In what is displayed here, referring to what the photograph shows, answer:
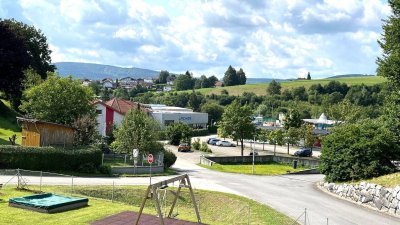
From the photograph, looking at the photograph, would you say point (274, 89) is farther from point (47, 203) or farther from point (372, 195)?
point (47, 203)

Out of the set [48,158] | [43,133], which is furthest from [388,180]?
[43,133]

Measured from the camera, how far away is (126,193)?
97.8ft

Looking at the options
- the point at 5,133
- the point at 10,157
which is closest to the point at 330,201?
the point at 10,157

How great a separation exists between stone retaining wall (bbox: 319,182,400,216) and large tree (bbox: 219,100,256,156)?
34366 millimetres

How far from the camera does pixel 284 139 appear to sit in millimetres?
74688

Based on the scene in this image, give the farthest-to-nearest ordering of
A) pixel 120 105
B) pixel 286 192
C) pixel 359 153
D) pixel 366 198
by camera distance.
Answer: pixel 120 105 < pixel 286 192 < pixel 359 153 < pixel 366 198

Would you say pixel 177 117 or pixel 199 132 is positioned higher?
pixel 177 117

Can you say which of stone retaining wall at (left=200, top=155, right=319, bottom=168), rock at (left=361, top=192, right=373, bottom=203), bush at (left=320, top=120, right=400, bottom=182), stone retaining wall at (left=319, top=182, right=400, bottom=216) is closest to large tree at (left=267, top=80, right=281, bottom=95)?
stone retaining wall at (left=200, top=155, right=319, bottom=168)

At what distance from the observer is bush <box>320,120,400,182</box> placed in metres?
32.1

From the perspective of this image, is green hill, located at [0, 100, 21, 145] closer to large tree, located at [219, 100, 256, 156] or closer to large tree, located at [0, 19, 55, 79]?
large tree, located at [0, 19, 55, 79]

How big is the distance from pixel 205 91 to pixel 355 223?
159187 mm

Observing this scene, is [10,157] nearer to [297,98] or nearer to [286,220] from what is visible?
[286,220]

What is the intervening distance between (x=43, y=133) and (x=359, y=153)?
2537 centimetres

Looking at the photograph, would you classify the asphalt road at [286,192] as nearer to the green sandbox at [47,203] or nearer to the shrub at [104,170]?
the shrub at [104,170]
